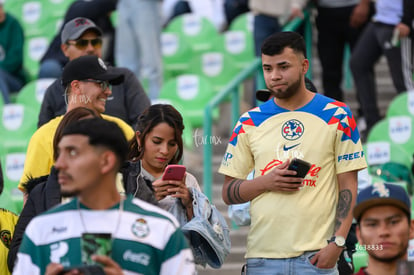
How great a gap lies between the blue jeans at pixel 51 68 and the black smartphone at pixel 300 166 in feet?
18.8

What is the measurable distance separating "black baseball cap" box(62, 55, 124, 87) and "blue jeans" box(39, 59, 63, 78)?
163 inches

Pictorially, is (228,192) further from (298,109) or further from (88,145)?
(88,145)

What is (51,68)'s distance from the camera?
10875 millimetres

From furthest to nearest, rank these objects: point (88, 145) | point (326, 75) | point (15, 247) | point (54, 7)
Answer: point (54, 7) → point (326, 75) → point (15, 247) → point (88, 145)

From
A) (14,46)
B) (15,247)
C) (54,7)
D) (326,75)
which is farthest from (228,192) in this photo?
(54,7)

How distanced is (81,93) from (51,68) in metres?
4.42

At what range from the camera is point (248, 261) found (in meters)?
5.66

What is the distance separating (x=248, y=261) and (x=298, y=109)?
829mm

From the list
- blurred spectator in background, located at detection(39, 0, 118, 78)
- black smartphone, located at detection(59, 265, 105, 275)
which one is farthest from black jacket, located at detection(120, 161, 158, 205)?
blurred spectator in background, located at detection(39, 0, 118, 78)

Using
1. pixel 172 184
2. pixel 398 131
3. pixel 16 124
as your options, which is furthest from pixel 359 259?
pixel 16 124

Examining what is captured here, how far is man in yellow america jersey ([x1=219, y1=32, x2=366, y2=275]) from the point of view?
5.50 meters

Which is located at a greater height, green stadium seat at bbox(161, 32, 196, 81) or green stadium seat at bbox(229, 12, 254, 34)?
green stadium seat at bbox(229, 12, 254, 34)

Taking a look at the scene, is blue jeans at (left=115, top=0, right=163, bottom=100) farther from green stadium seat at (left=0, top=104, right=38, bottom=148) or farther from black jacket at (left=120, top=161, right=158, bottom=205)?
black jacket at (left=120, top=161, right=158, bottom=205)

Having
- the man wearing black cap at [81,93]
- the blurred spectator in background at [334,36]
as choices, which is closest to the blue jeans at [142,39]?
the blurred spectator in background at [334,36]
